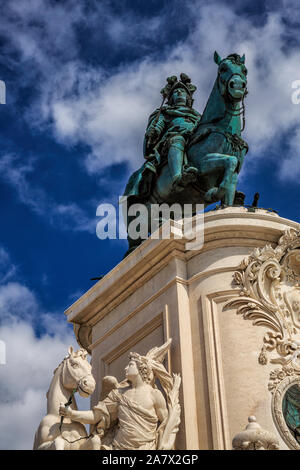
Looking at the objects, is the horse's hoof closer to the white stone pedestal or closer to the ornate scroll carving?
the white stone pedestal

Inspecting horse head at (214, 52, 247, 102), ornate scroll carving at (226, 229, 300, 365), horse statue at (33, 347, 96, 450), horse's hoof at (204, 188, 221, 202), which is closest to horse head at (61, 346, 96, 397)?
horse statue at (33, 347, 96, 450)

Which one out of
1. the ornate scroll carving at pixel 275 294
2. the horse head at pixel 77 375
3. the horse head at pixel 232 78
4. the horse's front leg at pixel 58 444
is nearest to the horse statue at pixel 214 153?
the horse head at pixel 232 78

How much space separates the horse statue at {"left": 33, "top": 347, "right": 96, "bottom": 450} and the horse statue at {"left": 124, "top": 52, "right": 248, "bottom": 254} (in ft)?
15.3

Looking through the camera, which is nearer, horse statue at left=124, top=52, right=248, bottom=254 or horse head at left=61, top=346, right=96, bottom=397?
horse head at left=61, top=346, right=96, bottom=397

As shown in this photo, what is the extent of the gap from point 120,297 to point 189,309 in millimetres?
1870

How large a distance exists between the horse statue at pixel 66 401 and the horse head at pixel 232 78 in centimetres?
634

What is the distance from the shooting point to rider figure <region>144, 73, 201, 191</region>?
1499cm

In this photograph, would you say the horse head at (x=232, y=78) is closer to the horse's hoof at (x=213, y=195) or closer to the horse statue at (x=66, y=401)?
the horse's hoof at (x=213, y=195)

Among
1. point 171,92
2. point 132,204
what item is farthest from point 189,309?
point 171,92

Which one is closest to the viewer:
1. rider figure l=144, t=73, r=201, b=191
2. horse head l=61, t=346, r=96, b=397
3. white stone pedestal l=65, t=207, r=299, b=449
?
horse head l=61, t=346, r=96, b=397

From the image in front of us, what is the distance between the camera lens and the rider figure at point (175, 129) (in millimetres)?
14992

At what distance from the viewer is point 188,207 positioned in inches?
601
